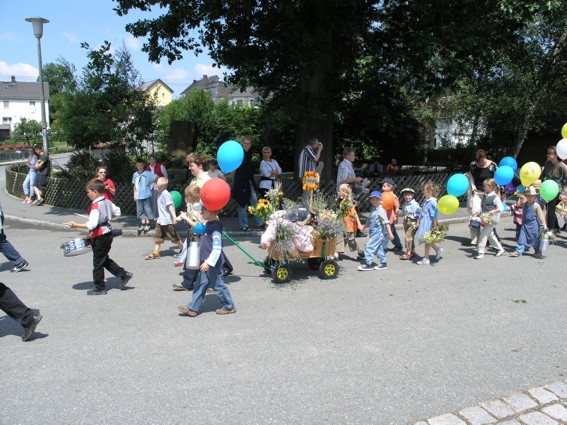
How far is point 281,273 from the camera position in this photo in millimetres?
7270

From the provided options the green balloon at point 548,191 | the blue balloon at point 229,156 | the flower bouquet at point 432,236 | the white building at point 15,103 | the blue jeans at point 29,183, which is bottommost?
the flower bouquet at point 432,236

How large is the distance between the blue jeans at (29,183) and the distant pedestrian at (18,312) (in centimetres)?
1238

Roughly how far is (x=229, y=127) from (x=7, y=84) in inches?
3013

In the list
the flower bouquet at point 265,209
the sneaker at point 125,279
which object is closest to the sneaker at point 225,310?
the flower bouquet at point 265,209

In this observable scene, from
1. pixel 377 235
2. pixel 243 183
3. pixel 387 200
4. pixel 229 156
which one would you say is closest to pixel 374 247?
pixel 377 235

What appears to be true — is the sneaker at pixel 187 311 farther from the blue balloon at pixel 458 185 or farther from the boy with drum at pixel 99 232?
the blue balloon at pixel 458 185

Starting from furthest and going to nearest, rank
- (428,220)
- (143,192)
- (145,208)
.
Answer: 1. (145,208)
2. (143,192)
3. (428,220)

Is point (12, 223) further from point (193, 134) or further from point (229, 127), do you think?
point (229, 127)

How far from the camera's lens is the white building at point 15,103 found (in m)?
85.9

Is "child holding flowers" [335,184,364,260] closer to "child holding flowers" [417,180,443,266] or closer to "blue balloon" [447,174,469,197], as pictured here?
"child holding flowers" [417,180,443,266]

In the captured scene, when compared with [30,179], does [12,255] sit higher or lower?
lower

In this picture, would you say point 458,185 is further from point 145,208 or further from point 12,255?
point 12,255

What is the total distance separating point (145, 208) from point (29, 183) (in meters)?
7.58

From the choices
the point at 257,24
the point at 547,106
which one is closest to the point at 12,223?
the point at 257,24
